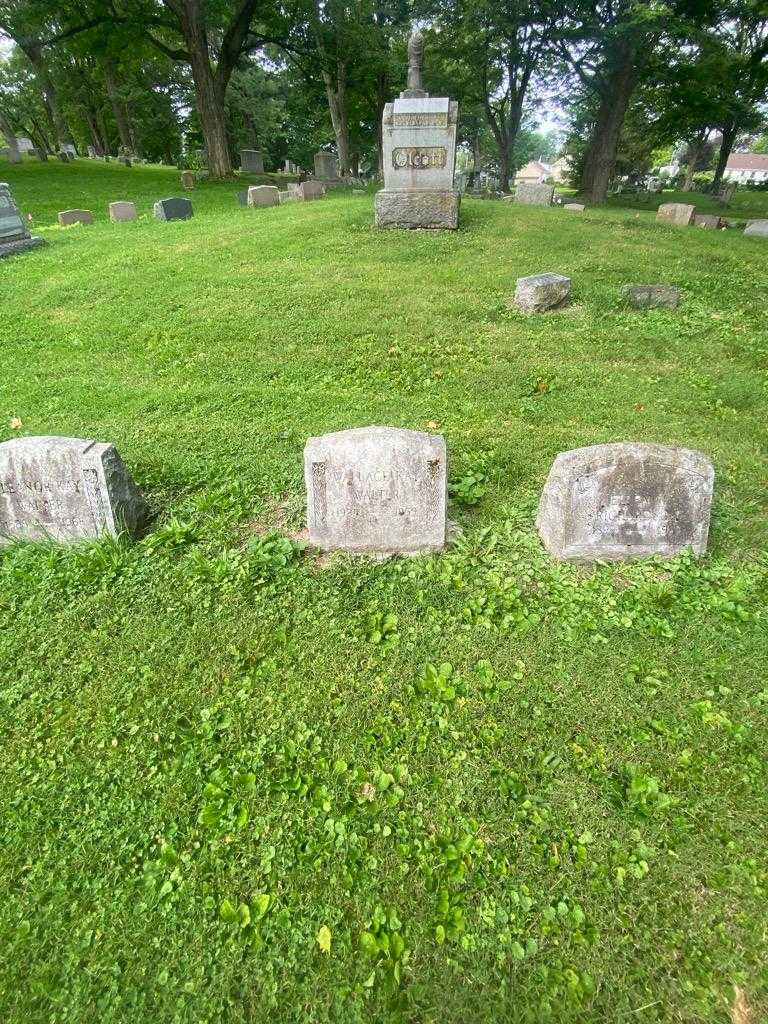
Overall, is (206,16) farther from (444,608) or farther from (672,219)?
(444,608)

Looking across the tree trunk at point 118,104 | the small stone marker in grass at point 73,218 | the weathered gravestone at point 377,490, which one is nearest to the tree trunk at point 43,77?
the tree trunk at point 118,104

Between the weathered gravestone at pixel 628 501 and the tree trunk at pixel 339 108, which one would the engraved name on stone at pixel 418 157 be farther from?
the tree trunk at pixel 339 108

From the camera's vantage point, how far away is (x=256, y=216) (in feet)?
44.8

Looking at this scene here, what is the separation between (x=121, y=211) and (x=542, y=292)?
13.1 metres

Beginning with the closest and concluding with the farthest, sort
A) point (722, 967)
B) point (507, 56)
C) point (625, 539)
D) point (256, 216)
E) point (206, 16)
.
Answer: point (722, 967), point (625, 539), point (256, 216), point (206, 16), point (507, 56)

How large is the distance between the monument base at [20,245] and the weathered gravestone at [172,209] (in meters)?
3.43

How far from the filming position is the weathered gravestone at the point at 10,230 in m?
11.4

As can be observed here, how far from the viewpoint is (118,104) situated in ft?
112

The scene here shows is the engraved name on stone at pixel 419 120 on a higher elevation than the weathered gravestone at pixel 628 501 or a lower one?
higher

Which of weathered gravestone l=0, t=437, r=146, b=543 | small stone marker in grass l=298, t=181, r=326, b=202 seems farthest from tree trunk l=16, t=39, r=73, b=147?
weathered gravestone l=0, t=437, r=146, b=543

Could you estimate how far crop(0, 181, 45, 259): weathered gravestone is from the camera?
448 inches

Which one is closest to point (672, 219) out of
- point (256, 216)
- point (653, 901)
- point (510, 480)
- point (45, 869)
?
point (256, 216)

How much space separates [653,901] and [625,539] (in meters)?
2.07

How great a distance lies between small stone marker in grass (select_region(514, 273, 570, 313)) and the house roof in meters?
95.0
